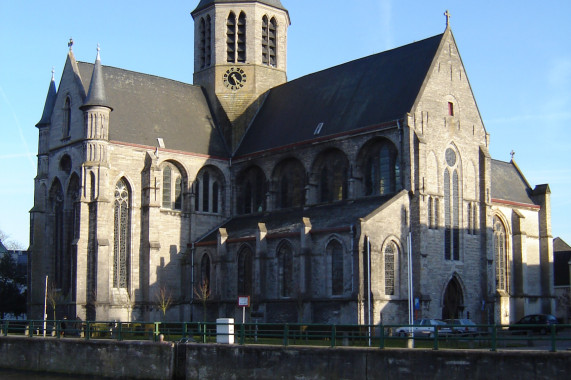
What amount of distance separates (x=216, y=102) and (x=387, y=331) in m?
29.2

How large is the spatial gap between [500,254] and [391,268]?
52.6ft

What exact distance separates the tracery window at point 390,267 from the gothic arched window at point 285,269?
243 inches

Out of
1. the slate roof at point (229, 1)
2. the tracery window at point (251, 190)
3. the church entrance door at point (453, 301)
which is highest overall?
the slate roof at point (229, 1)

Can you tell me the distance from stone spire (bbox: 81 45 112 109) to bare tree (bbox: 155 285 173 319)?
42.7 feet

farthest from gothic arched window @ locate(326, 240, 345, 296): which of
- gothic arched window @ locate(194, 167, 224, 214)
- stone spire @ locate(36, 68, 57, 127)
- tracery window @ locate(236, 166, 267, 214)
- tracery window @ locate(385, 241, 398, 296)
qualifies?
stone spire @ locate(36, 68, 57, 127)

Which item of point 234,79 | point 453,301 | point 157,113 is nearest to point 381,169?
point 453,301

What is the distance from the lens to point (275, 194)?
57.7 m

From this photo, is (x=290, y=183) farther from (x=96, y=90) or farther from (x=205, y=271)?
(x=96, y=90)

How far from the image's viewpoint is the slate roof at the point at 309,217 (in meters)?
48.5

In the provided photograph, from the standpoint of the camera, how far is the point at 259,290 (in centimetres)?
5084

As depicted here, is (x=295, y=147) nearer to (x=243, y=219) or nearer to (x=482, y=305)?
(x=243, y=219)

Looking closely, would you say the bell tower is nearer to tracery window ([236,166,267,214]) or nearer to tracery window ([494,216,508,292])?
tracery window ([236,166,267,214])

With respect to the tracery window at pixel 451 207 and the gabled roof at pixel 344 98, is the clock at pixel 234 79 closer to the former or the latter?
the gabled roof at pixel 344 98

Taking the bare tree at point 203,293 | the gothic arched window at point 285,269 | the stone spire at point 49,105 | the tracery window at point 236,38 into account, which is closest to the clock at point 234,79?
the tracery window at point 236,38
